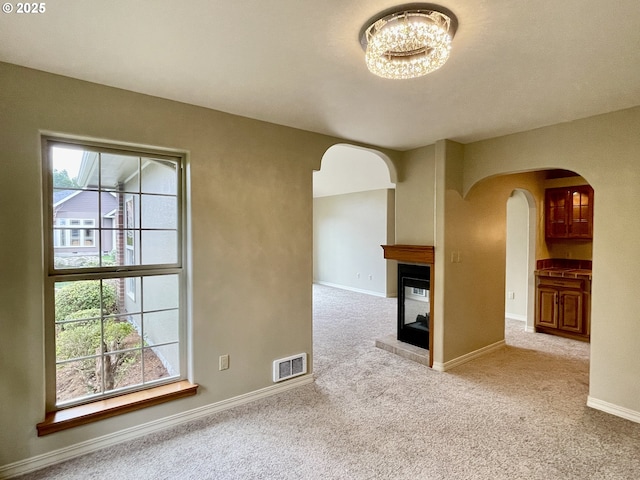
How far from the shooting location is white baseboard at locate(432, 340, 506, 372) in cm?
350

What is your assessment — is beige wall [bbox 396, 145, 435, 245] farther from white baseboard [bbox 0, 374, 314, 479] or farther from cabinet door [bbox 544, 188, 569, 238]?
cabinet door [bbox 544, 188, 569, 238]

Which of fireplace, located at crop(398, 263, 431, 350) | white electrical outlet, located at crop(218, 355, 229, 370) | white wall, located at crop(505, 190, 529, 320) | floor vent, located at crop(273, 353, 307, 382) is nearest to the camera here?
white electrical outlet, located at crop(218, 355, 229, 370)

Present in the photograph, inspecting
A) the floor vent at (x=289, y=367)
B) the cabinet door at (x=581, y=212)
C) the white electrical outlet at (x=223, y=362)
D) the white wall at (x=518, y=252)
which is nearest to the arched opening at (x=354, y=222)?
the white wall at (x=518, y=252)

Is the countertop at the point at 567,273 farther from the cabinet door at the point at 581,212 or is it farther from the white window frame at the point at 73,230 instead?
the white window frame at the point at 73,230

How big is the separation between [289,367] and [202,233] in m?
1.49

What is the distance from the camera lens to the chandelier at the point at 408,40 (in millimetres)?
1440

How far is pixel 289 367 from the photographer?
3.07 metres

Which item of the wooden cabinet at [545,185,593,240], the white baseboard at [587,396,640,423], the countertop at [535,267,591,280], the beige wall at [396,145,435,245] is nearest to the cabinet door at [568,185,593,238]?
the wooden cabinet at [545,185,593,240]

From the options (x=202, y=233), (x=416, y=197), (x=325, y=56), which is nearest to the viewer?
Answer: (x=325, y=56)

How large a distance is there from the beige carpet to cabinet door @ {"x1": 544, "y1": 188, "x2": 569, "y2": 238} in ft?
7.16

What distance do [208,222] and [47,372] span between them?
1.41m

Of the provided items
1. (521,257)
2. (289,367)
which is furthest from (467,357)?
(521,257)

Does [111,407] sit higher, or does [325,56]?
[325,56]

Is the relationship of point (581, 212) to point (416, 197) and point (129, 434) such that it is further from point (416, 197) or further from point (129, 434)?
point (129, 434)
